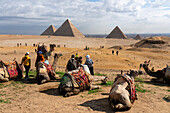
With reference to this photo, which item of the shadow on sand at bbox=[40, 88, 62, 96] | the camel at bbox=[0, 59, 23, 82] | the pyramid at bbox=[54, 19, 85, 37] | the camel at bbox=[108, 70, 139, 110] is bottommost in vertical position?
the shadow on sand at bbox=[40, 88, 62, 96]

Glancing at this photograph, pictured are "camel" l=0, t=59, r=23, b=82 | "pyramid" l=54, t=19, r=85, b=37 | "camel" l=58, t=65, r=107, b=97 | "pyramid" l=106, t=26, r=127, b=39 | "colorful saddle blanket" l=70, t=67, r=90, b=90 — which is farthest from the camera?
"pyramid" l=54, t=19, r=85, b=37

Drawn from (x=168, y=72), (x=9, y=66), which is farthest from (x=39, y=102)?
(x=168, y=72)

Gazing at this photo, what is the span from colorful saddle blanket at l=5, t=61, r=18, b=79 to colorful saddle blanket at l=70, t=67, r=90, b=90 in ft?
10.5

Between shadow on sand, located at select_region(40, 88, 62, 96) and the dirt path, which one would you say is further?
shadow on sand, located at select_region(40, 88, 62, 96)

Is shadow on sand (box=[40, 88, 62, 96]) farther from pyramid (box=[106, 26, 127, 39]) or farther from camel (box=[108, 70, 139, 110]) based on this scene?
pyramid (box=[106, 26, 127, 39])

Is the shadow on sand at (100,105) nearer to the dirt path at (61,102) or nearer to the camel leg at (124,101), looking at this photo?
the dirt path at (61,102)

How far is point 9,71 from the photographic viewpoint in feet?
22.9

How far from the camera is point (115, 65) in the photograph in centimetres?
1599

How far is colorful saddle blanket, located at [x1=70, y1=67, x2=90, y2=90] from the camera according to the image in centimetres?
541

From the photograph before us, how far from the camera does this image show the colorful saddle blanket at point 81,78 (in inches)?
213

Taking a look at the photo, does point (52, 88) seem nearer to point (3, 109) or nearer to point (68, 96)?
point (68, 96)

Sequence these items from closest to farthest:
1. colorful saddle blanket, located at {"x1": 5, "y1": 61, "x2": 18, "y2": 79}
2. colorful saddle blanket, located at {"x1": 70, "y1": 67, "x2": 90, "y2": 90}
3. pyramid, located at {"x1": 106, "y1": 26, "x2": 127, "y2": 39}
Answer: colorful saddle blanket, located at {"x1": 70, "y1": 67, "x2": 90, "y2": 90} < colorful saddle blanket, located at {"x1": 5, "y1": 61, "x2": 18, "y2": 79} < pyramid, located at {"x1": 106, "y1": 26, "x2": 127, "y2": 39}

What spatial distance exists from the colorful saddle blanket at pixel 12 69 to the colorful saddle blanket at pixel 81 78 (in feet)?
10.5

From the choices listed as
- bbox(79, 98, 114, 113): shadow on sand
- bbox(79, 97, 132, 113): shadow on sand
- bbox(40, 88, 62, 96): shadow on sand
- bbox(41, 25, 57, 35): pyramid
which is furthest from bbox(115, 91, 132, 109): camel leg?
bbox(41, 25, 57, 35): pyramid
